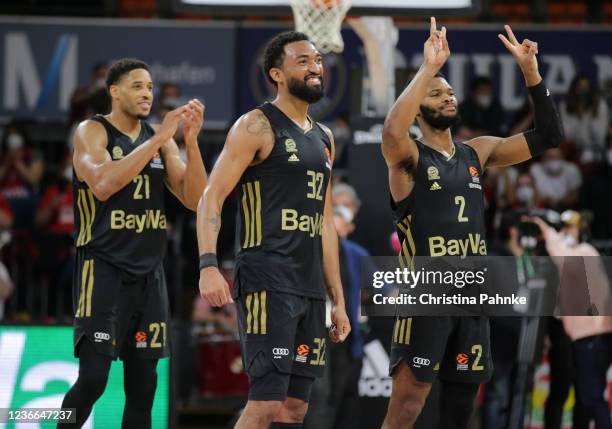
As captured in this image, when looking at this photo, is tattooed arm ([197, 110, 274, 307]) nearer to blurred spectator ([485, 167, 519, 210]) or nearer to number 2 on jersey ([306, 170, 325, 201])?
number 2 on jersey ([306, 170, 325, 201])

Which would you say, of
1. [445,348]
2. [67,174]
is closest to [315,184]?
[445,348]

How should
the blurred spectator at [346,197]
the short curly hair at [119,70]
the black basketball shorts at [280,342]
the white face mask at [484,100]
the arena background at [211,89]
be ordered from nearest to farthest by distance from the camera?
1. the black basketball shorts at [280,342]
2. the short curly hair at [119,70]
3. the blurred spectator at [346,197]
4. the arena background at [211,89]
5. the white face mask at [484,100]

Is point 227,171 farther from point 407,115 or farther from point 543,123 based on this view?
point 543,123

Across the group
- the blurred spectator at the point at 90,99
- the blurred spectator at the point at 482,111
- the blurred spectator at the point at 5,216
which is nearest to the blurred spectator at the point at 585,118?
the blurred spectator at the point at 482,111

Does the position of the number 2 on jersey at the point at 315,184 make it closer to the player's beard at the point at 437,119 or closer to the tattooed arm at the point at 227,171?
the tattooed arm at the point at 227,171

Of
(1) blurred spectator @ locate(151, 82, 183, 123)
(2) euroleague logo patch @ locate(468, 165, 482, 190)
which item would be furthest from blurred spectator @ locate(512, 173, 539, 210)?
(2) euroleague logo patch @ locate(468, 165, 482, 190)

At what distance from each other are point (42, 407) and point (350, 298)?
9.35 feet

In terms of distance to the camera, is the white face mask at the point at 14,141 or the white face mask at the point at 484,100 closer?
the white face mask at the point at 14,141

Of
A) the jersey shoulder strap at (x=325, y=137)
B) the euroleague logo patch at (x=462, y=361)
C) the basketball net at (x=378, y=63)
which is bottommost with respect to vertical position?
the euroleague logo patch at (x=462, y=361)

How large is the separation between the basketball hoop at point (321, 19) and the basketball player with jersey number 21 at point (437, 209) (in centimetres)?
310

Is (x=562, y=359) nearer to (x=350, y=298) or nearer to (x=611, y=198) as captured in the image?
(x=350, y=298)

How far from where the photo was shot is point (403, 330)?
21.7 ft

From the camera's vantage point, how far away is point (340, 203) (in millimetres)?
9633

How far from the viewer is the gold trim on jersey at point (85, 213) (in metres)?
6.71
